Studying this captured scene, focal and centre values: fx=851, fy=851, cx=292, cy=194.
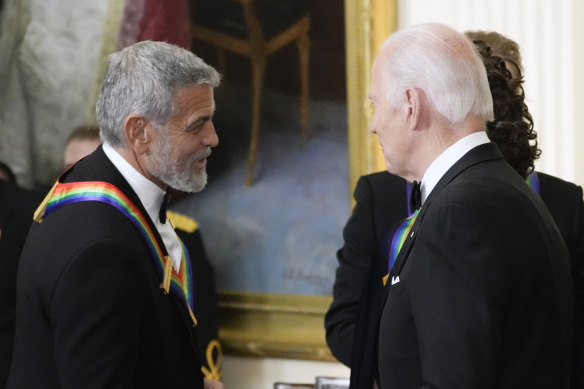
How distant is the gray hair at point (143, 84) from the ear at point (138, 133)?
0.5 inches

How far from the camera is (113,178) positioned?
2066 mm

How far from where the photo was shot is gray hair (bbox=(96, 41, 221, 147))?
2.15 meters

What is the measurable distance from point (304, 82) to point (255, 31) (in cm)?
33

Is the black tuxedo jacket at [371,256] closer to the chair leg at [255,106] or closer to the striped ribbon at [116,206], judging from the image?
the striped ribbon at [116,206]

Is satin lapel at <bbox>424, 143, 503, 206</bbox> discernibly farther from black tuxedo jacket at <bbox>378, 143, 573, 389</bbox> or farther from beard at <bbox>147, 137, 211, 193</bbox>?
beard at <bbox>147, 137, 211, 193</bbox>

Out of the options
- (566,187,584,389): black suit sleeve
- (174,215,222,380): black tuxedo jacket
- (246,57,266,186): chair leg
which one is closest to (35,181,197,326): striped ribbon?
(566,187,584,389): black suit sleeve

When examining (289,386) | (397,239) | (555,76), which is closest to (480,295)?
(397,239)

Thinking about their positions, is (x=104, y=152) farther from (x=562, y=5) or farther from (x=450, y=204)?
(x=562, y=5)

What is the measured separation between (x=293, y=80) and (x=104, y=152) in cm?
186

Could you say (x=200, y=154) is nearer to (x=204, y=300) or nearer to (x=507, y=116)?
(x=507, y=116)

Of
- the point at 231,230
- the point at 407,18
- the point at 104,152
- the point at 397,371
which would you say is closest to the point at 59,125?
the point at 231,230

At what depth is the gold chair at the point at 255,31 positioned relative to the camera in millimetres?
3879

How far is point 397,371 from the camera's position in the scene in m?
Result: 1.74

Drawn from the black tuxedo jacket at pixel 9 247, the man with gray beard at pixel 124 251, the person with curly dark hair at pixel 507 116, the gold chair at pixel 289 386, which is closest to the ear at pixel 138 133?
the man with gray beard at pixel 124 251
